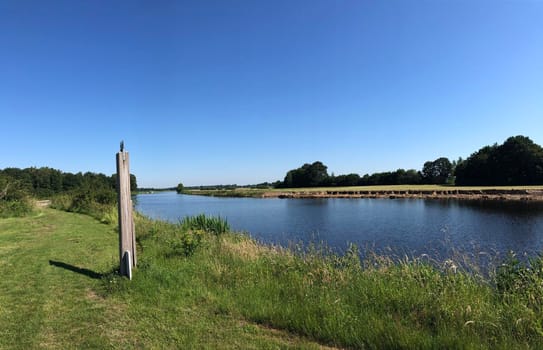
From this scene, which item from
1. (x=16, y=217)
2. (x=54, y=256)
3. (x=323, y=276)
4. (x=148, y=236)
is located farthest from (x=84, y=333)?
(x=16, y=217)

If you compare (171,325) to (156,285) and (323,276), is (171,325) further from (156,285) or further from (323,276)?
(323,276)

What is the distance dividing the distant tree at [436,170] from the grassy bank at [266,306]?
10111 cm

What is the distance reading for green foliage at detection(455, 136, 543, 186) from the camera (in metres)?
63.6

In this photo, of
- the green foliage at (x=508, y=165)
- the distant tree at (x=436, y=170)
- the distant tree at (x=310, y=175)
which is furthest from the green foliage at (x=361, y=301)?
the distant tree at (x=310, y=175)

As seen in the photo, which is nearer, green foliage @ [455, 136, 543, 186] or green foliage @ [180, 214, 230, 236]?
green foliage @ [180, 214, 230, 236]

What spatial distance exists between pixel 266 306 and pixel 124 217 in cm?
318

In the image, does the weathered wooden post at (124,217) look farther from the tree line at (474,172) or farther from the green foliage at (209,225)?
the tree line at (474,172)

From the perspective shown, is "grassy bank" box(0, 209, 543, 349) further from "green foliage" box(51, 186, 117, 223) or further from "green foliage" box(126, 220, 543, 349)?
"green foliage" box(51, 186, 117, 223)

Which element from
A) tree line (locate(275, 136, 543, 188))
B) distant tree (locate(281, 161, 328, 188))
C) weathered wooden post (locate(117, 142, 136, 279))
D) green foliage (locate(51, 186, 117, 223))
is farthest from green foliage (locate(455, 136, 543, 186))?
weathered wooden post (locate(117, 142, 136, 279))

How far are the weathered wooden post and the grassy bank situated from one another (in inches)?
12.7

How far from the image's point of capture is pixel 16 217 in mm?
16594

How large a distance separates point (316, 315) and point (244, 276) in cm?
217

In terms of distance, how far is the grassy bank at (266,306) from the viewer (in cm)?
348

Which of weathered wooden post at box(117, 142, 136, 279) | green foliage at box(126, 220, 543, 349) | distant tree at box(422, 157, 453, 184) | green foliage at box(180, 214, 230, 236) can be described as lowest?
green foliage at box(126, 220, 543, 349)
